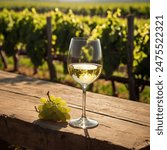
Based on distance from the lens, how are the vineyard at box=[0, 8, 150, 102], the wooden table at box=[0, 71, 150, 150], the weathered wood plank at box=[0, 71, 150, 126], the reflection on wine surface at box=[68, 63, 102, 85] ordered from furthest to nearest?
the vineyard at box=[0, 8, 150, 102] → the weathered wood plank at box=[0, 71, 150, 126] → the reflection on wine surface at box=[68, 63, 102, 85] → the wooden table at box=[0, 71, 150, 150]

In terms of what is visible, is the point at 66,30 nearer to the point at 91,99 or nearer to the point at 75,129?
the point at 91,99

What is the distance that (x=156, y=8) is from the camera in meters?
2.11

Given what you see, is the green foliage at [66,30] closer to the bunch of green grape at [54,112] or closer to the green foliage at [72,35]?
the green foliage at [72,35]

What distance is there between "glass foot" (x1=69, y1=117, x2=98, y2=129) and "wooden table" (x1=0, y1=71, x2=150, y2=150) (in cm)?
3

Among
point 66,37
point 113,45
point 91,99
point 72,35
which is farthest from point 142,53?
point 91,99

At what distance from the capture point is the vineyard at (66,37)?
6.11m

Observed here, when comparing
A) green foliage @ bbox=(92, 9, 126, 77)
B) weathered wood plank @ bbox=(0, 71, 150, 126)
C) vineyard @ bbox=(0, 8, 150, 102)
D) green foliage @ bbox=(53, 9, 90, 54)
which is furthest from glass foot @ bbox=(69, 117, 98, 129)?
green foliage @ bbox=(53, 9, 90, 54)

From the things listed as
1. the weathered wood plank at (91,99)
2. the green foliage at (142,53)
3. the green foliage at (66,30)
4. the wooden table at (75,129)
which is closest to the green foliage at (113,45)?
the green foliage at (142,53)

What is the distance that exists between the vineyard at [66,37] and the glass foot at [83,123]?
13.4ft

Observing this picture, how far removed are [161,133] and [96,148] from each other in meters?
0.38

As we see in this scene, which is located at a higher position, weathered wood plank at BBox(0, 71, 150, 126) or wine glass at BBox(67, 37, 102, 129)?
wine glass at BBox(67, 37, 102, 129)

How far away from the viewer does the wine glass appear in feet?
6.03

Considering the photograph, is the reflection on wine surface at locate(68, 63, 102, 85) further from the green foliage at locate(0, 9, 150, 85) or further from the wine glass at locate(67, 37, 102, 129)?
the green foliage at locate(0, 9, 150, 85)

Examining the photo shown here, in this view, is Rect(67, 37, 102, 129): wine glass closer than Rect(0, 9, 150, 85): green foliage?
Yes
